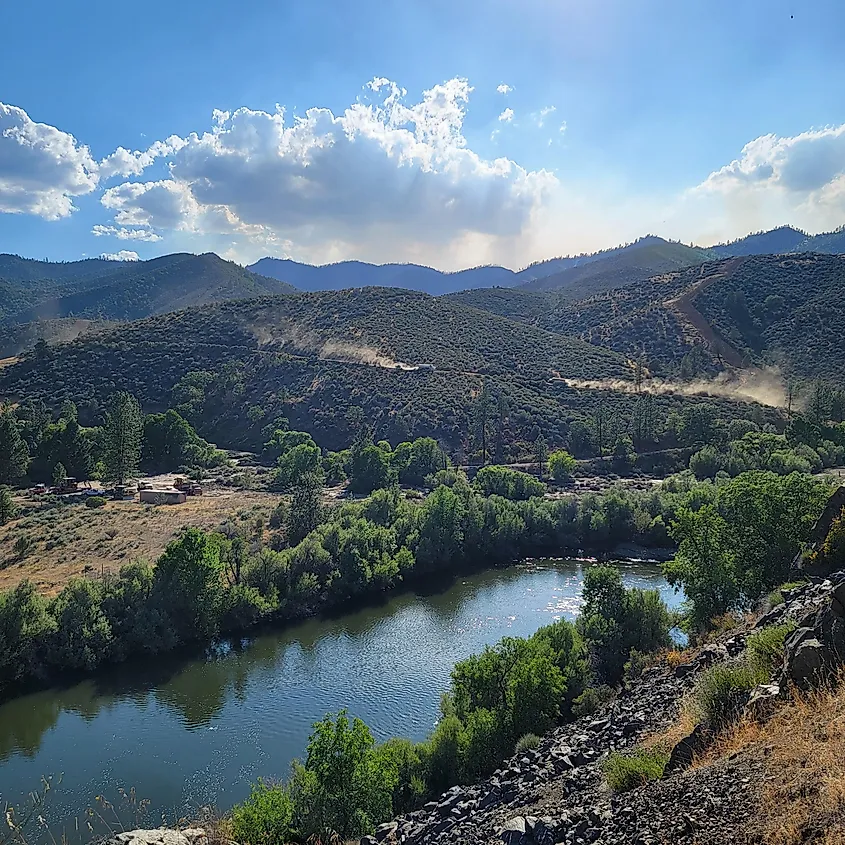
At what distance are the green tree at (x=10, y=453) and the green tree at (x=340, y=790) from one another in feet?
187

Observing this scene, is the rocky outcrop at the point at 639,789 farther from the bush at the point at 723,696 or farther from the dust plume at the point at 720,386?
the dust plume at the point at 720,386

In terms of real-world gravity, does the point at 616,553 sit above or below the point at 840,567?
below

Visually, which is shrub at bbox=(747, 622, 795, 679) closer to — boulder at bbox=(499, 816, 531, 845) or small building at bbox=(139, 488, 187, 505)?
boulder at bbox=(499, 816, 531, 845)

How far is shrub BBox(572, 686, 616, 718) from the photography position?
2273 cm

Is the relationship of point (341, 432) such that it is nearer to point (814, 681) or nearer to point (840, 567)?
point (840, 567)

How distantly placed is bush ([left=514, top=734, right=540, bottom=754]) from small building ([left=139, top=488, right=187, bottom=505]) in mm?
46414

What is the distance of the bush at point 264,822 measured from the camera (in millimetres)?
16531

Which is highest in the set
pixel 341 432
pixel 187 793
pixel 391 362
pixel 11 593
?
pixel 391 362

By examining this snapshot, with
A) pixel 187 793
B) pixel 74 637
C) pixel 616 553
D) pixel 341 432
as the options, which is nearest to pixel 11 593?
pixel 74 637

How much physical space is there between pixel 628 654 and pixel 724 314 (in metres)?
101

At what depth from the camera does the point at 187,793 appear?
2284 cm

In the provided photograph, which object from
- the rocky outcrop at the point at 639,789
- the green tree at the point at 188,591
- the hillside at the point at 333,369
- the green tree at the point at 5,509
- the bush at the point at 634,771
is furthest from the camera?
the hillside at the point at 333,369

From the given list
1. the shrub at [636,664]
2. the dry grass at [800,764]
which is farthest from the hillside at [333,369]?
the dry grass at [800,764]

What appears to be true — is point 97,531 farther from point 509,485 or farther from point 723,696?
point 723,696
